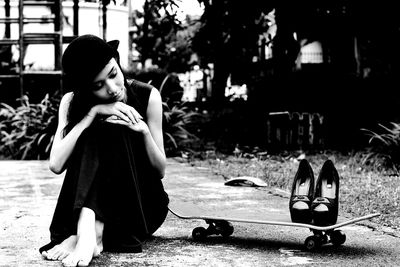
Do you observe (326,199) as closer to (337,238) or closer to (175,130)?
(337,238)

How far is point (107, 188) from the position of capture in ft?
10.9

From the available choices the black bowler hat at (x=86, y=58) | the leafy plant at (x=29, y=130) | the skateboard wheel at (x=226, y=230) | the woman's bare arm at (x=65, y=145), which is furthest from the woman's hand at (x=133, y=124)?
the leafy plant at (x=29, y=130)

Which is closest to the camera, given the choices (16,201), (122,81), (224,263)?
(224,263)

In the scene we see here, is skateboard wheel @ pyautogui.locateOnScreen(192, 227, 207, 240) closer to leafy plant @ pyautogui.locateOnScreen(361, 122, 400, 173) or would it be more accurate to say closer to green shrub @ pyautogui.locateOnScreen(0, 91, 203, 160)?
leafy plant @ pyautogui.locateOnScreen(361, 122, 400, 173)

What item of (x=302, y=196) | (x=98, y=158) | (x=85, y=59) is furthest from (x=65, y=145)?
(x=302, y=196)

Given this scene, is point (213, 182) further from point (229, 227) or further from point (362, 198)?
point (229, 227)

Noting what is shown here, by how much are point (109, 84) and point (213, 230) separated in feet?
3.40

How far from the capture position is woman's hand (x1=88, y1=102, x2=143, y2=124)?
3338 millimetres

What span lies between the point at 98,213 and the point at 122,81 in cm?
67

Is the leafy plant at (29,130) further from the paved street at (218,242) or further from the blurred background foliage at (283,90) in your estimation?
the paved street at (218,242)

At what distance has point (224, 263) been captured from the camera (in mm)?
3205

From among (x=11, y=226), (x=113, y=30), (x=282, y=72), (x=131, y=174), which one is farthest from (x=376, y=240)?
(x=113, y=30)

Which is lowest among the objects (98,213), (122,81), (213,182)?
(213,182)

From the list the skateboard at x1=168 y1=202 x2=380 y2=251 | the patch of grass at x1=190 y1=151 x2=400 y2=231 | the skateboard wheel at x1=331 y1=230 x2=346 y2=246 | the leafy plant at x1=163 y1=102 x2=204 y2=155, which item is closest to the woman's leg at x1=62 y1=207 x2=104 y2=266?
the skateboard at x1=168 y1=202 x2=380 y2=251
